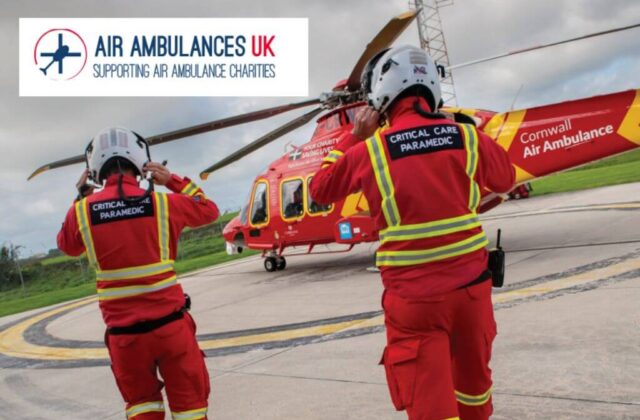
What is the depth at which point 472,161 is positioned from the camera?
8.28 ft

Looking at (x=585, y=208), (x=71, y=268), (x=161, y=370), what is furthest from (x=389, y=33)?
(x=71, y=268)

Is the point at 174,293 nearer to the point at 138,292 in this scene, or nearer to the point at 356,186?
the point at 138,292

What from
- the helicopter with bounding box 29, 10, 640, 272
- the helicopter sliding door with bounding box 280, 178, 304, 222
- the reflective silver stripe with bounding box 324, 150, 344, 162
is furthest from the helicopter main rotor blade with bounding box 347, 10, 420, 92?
the reflective silver stripe with bounding box 324, 150, 344, 162

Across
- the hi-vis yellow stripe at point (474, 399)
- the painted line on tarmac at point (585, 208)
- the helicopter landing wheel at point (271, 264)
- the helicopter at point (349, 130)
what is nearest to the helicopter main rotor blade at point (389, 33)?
the helicopter at point (349, 130)

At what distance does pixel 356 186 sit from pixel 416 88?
575 mm

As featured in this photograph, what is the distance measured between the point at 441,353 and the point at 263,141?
310 inches

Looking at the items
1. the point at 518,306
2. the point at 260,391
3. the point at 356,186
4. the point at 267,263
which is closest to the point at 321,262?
the point at 267,263

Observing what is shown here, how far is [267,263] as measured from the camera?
44.7 ft

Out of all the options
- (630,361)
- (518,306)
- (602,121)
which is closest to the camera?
(630,361)

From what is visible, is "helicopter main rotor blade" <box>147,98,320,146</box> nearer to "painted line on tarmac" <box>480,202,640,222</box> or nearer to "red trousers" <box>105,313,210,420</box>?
"red trousers" <box>105,313,210,420</box>

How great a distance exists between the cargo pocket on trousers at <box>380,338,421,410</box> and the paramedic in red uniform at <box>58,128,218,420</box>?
121 centimetres

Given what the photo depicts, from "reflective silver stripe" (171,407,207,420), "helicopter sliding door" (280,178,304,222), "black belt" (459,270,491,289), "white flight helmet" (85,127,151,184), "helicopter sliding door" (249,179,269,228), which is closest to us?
"black belt" (459,270,491,289)

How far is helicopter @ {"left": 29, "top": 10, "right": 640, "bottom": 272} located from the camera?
8516 millimetres

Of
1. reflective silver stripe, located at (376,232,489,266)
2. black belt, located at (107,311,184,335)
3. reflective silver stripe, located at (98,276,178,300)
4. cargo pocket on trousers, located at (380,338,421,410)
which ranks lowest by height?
cargo pocket on trousers, located at (380,338,421,410)
